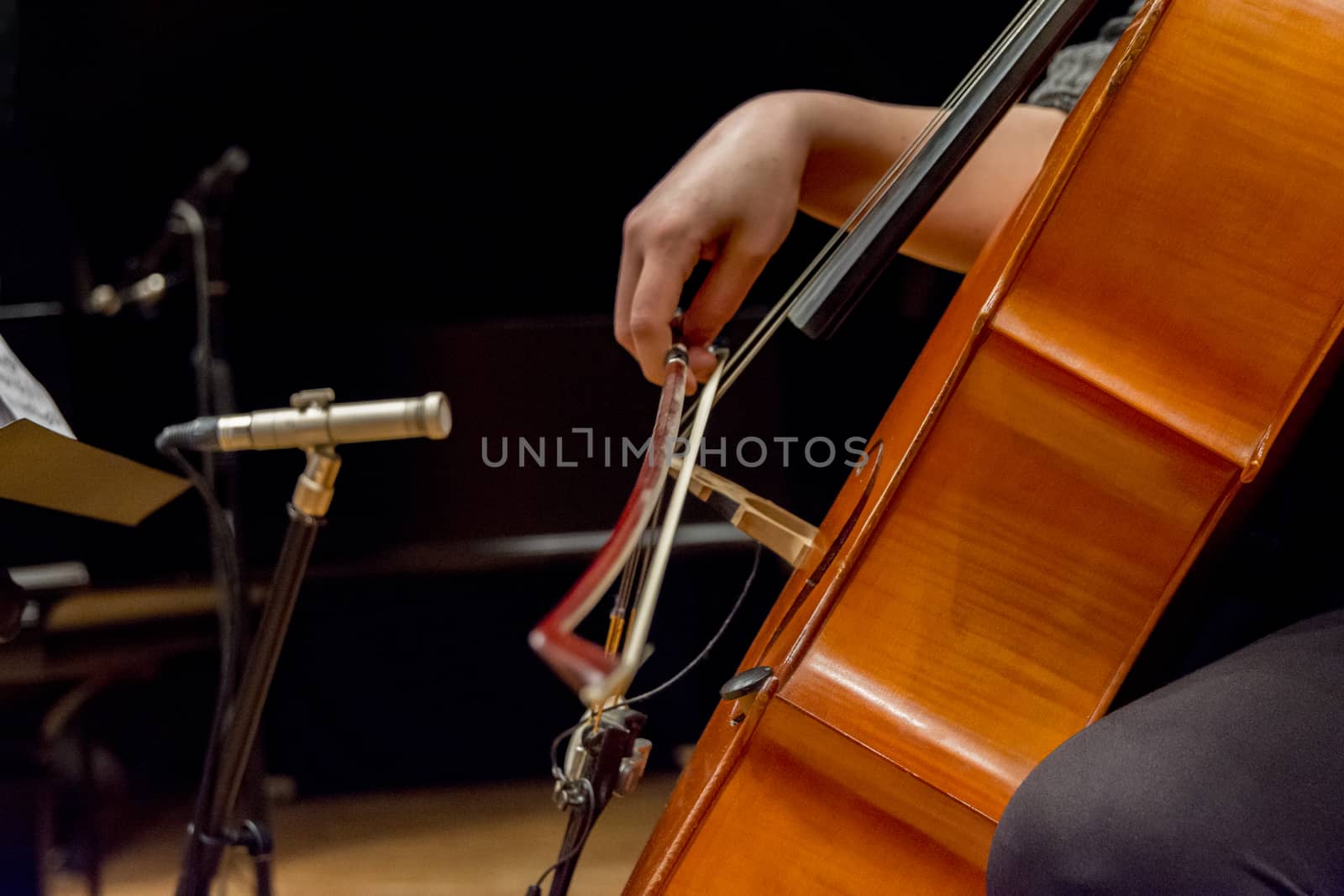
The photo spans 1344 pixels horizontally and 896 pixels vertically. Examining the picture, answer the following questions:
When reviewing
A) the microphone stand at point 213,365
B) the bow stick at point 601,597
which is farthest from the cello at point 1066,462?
the microphone stand at point 213,365

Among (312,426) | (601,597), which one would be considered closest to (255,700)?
(312,426)

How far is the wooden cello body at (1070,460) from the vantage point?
617 mm

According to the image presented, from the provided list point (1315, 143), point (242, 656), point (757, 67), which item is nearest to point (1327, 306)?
point (1315, 143)

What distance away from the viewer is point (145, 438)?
1.53m

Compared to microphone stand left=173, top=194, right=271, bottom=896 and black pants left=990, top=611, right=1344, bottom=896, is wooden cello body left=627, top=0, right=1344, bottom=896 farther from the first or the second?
microphone stand left=173, top=194, right=271, bottom=896

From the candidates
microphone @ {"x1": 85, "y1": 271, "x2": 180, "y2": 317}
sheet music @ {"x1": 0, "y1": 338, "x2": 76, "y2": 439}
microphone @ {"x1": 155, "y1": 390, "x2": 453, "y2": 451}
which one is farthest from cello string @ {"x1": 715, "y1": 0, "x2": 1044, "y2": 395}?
microphone @ {"x1": 85, "y1": 271, "x2": 180, "y2": 317}

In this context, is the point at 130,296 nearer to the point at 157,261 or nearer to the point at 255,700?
the point at 157,261

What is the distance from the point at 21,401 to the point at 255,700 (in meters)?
0.22

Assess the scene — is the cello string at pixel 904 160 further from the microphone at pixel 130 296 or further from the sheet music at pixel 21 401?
the microphone at pixel 130 296

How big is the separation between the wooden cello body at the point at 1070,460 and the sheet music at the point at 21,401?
427mm

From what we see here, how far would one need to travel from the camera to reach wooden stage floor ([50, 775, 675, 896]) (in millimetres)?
1586

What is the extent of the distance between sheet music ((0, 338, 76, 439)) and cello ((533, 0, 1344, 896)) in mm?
418

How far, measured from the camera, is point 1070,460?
65 cm

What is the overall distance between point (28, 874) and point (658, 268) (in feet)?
4.55
